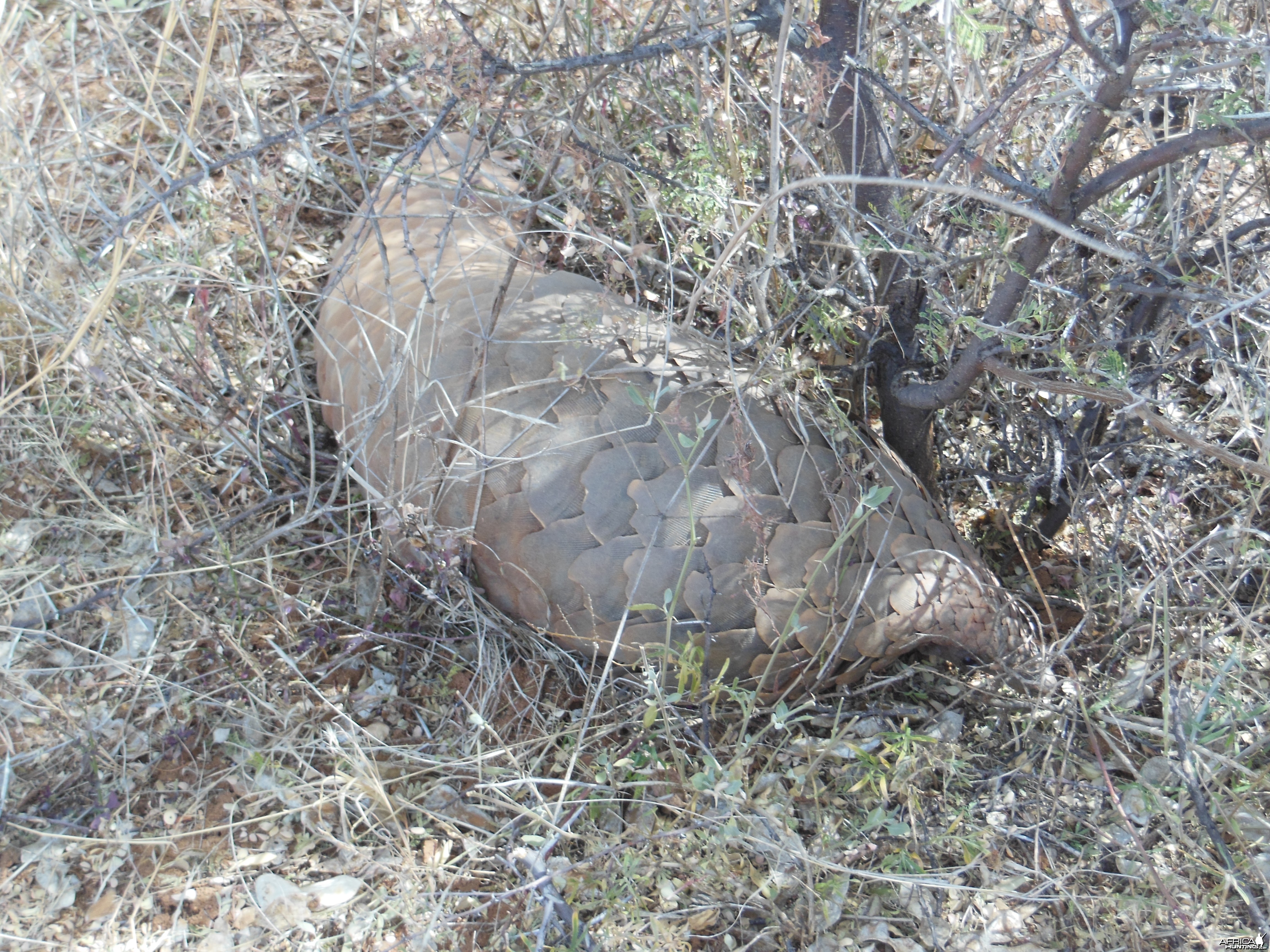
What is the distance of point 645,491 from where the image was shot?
5.55 feet

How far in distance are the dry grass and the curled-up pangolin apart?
0.12 meters

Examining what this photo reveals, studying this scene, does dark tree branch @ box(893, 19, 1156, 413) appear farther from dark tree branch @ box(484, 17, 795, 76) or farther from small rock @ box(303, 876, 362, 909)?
small rock @ box(303, 876, 362, 909)

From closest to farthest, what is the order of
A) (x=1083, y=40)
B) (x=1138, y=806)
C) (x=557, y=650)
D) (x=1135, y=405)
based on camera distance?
1. (x=1083, y=40)
2. (x=1135, y=405)
3. (x=1138, y=806)
4. (x=557, y=650)

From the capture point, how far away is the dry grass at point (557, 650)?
1550 millimetres

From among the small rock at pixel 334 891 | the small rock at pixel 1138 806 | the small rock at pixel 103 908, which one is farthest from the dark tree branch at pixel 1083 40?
the small rock at pixel 103 908

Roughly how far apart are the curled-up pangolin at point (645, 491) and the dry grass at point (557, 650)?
118 millimetres

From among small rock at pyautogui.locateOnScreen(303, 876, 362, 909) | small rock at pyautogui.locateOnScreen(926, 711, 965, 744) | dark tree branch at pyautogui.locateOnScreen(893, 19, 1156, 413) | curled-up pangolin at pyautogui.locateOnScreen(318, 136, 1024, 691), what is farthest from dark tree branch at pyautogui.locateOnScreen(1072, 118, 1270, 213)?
small rock at pyautogui.locateOnScreen(303, 876, 362, 909)

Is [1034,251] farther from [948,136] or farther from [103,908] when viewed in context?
[103,908]

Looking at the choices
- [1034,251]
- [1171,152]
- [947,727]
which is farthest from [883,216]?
[947,727]

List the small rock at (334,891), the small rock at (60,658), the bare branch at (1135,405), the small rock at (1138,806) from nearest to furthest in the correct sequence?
1. the bare branch at (1135,405)
2. the small rock at (1138,806)
3. the small rock at (334,891)
4. the small rock at (60,658)

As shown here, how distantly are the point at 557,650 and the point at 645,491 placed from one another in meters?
0.39

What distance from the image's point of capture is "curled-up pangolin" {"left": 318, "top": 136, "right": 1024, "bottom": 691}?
1.67 metres

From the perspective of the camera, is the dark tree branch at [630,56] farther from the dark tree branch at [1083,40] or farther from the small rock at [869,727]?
the small rock at [869,727]

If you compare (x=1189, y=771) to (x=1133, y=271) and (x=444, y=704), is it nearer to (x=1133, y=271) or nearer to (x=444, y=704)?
(x=1133, y=271)
